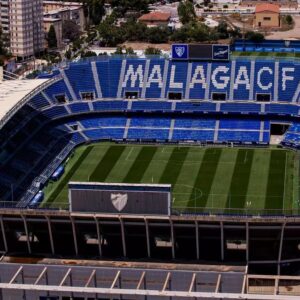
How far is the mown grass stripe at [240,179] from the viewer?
71.0 meters

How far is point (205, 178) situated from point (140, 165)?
7517 mm

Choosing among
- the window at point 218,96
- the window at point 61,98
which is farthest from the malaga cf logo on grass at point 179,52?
the window at point 61,98

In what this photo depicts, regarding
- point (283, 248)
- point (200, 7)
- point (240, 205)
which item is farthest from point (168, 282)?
→ point (200, 7)

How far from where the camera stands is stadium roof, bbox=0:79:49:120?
7819cm

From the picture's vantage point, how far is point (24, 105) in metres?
83.0

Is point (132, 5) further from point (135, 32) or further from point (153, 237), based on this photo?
point (153, 237)

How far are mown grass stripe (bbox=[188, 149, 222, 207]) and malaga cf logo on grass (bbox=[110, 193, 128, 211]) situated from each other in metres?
12.9

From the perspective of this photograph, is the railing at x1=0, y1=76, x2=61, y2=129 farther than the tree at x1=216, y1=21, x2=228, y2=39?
No

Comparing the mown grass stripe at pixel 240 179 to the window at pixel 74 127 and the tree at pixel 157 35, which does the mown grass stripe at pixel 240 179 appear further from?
the tree at pixel 157 35

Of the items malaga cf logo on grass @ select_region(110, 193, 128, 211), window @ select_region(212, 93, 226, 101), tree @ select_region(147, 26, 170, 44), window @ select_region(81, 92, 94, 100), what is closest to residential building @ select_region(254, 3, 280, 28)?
tree @ select_region(147, 26, 170, 44)

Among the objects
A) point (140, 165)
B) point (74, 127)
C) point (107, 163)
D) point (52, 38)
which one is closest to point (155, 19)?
point (52, 38)

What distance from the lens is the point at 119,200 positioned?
5825 cm

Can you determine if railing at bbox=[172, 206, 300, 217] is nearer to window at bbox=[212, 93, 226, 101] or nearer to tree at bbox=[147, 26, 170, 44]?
window at bbox=[212, 93, 226, 101]

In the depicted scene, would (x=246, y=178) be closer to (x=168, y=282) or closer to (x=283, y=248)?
(x=283, y=248)
